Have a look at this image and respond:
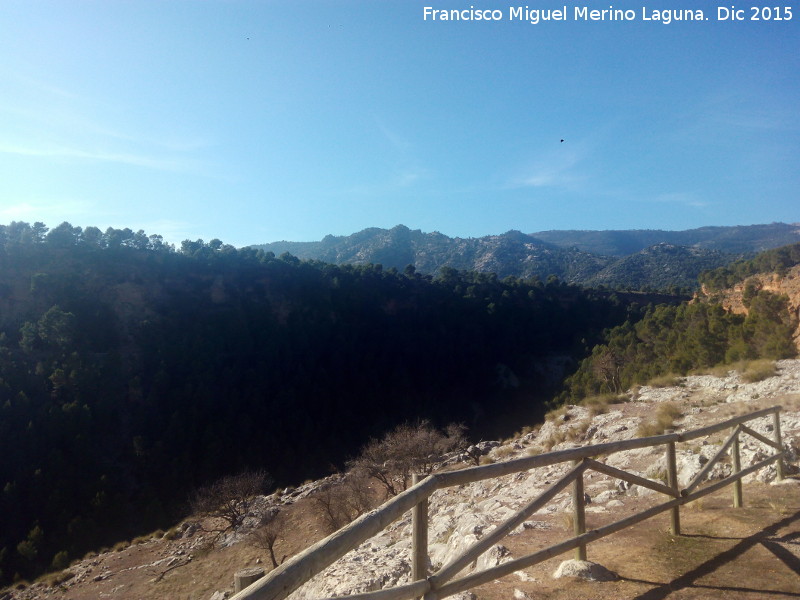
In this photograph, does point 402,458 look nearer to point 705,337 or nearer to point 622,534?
point 622,534

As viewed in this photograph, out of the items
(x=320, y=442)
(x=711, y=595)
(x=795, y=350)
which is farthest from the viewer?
(x=320, y=442)

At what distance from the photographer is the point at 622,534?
5078 mm

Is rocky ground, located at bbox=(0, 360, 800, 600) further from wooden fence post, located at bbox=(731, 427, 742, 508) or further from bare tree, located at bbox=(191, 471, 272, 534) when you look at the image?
bare tree, located at bbox=(191, 471, 272, 534)

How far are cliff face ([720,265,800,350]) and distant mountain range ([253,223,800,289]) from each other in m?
55.6

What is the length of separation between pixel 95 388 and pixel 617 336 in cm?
3662

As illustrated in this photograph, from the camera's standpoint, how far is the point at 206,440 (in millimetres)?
34188

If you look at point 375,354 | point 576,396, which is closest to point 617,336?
point 576,396

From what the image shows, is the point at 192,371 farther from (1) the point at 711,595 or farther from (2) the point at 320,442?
(1) the point at 711,595

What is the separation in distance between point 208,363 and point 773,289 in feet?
124

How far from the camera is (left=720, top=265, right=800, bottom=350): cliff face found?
73.5ft

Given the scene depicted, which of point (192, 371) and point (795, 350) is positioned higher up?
point (795, 350)

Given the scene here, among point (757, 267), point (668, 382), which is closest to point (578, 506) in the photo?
point (668, 382)

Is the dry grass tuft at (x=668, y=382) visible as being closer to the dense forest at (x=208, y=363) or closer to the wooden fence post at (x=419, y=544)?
the wooden fence post at (x=419, y=544)

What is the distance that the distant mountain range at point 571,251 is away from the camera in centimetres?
9594
